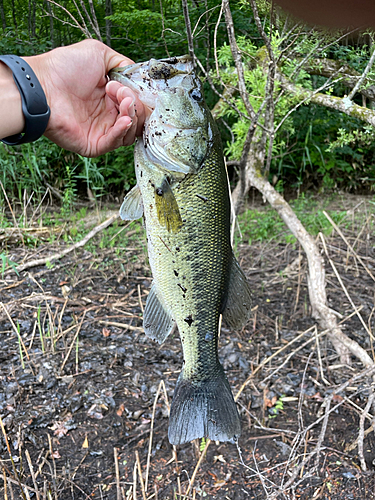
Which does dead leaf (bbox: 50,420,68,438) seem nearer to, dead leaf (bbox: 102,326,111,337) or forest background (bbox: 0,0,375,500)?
forest background (bbox: 0,0,375,500)

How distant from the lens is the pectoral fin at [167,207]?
1438 mm

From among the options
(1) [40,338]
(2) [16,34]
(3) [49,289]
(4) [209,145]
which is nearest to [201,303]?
(4) [209,145]

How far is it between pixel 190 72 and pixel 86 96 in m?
0.54

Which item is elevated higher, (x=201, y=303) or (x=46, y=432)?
(x=201, y=303)

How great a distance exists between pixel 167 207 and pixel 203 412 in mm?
839

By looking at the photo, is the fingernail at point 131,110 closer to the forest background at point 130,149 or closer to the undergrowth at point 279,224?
the forest background at point 130,149

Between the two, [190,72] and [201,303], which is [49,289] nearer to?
[201,303]

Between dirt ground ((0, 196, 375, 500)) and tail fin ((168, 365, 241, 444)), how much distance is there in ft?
1.18

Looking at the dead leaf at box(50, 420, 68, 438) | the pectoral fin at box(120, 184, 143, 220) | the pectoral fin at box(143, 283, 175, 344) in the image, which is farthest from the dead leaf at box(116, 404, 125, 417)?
the pectoral fin at box(120, 184, 143, 220)

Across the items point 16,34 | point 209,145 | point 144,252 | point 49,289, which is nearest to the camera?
point 209,145

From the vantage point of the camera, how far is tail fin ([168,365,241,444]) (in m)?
1.57

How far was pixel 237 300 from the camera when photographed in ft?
5.45

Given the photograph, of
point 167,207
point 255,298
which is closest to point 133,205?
point 167,207

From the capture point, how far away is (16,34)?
20.2 ft
